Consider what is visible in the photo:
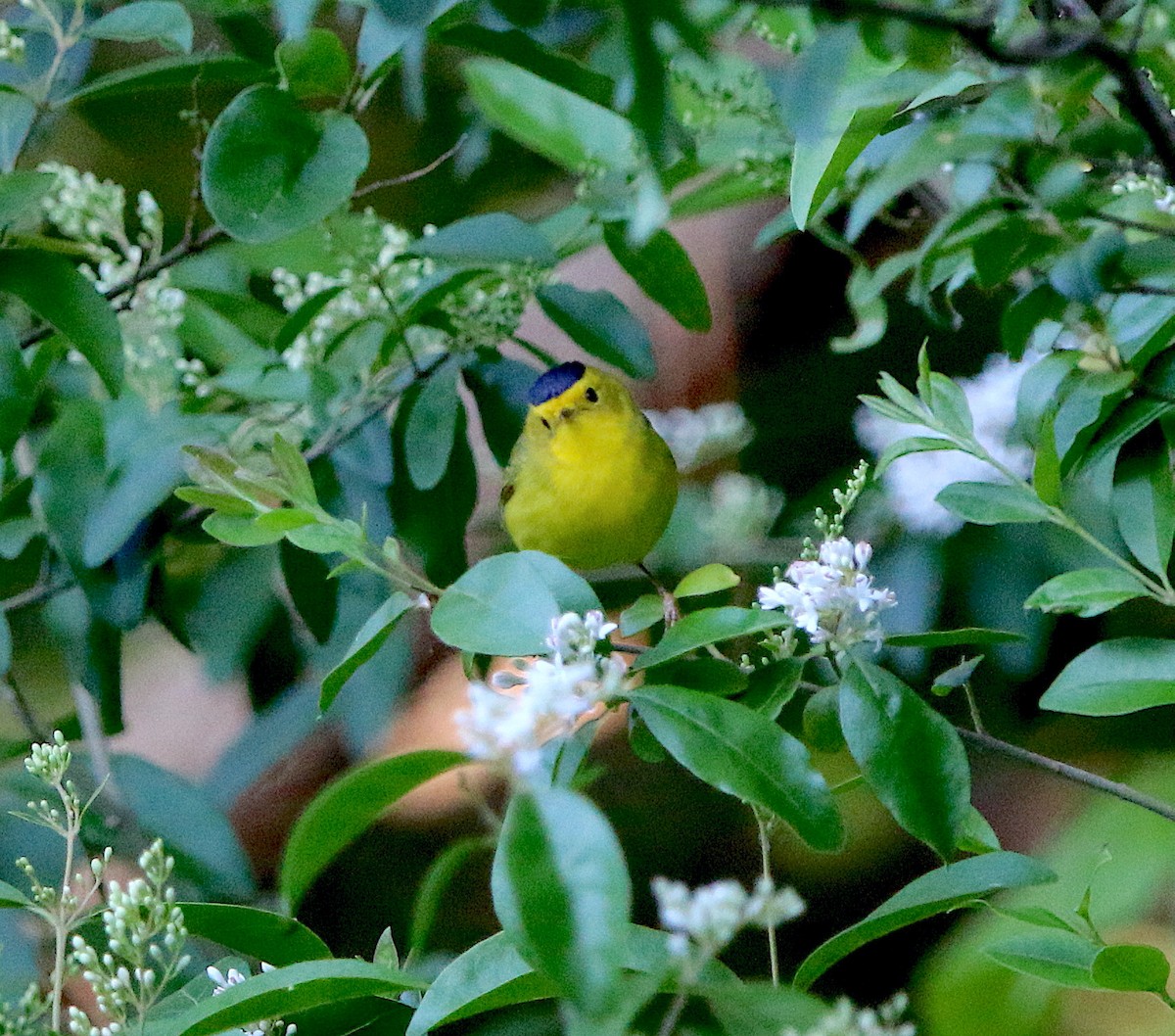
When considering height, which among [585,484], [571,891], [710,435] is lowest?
[585,484]

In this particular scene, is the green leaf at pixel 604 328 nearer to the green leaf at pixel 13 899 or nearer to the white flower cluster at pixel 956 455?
the white flower cluster at pixel 956 455

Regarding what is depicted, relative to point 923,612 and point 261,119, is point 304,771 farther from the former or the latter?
point 261,119

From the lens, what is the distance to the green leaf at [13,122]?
4.07ft

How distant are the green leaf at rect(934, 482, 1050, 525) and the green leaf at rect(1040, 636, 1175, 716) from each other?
0.09m

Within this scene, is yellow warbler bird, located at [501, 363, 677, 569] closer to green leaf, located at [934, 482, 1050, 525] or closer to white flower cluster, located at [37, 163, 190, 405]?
white flower cluster, located at [37, 163, 190, 405]

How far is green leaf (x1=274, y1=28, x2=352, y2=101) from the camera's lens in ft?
4.05

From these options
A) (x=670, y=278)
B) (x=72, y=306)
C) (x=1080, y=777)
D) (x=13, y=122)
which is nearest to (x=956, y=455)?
(x=670, y=278)

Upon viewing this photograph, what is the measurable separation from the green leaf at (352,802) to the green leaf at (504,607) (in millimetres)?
81

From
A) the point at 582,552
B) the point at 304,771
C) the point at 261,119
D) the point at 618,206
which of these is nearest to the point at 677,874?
the point at 304,771

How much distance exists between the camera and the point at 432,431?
4.46ft

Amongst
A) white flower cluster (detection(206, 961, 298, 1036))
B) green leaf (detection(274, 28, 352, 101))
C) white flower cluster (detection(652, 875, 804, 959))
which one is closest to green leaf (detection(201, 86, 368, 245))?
green leaf (detection(274, 28, 352, 101))

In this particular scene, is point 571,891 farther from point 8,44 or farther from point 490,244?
point 8,44

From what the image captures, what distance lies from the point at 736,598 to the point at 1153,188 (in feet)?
3.45

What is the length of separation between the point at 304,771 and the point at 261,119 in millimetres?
1649
